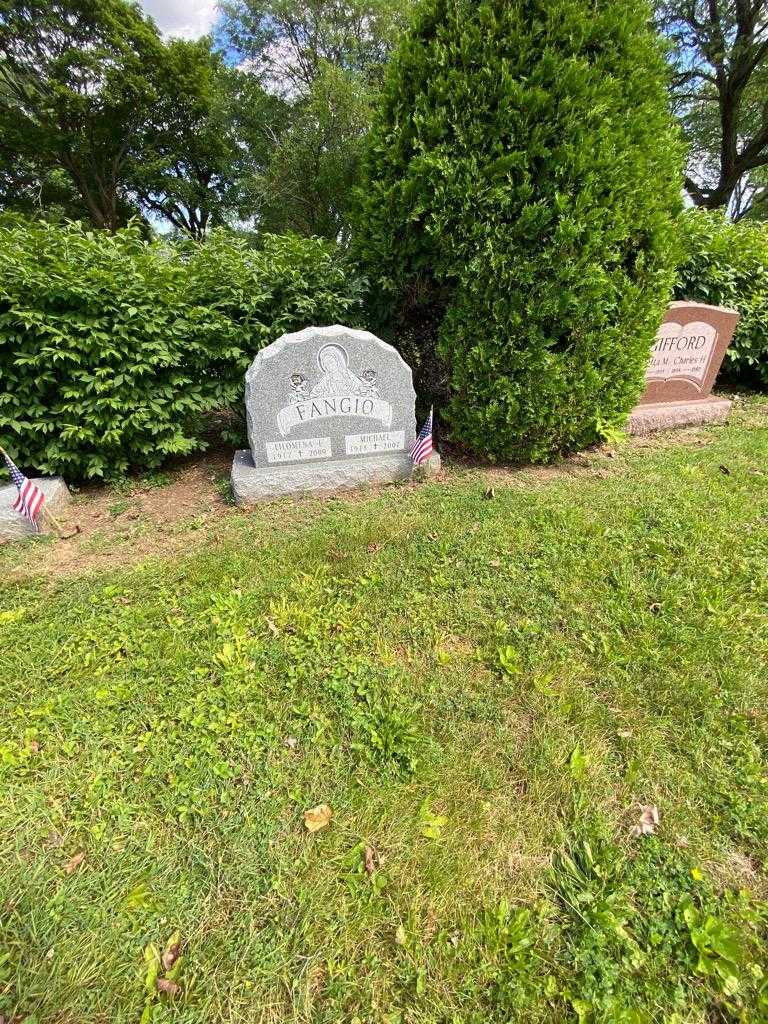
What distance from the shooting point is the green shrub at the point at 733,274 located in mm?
5160

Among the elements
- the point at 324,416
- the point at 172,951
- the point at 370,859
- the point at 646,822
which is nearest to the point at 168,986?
the point at 172,951

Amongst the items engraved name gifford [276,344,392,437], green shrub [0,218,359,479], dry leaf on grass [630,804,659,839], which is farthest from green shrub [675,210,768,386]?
dry leaf on grass [630,804,659,839]

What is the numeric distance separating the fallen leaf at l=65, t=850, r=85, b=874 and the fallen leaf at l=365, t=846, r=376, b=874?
935 mm

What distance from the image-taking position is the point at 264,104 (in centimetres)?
1434

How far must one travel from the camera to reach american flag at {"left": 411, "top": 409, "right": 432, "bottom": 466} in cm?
381

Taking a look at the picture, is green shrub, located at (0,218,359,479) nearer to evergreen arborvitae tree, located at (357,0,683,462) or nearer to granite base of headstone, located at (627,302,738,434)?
evergreen arborvitae tree, located at (357,0,683,462)

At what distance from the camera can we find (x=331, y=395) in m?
3.63

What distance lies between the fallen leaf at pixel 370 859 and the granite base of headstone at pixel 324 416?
2.61m

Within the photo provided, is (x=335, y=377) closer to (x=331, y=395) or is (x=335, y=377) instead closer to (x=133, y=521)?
(x=331, y=395)

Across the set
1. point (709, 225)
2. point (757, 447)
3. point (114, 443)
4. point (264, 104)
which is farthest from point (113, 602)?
point (264, 104)

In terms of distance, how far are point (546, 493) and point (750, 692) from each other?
1849 mm

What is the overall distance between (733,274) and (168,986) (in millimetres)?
7314

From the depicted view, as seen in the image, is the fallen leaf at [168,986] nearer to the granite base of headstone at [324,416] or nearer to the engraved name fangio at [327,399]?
the granite base of headstone at [324,416]

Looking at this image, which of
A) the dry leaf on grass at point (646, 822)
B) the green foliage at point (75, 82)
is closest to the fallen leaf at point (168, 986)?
the dry leaf on grass at point (646, 822)
